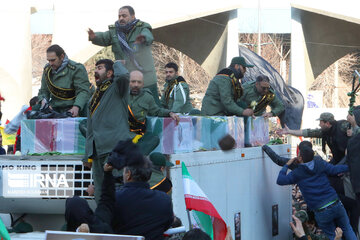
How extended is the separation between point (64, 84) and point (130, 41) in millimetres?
980

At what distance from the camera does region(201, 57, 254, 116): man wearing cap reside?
1036 centimetres

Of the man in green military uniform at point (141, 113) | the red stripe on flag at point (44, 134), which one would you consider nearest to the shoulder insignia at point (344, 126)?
the man in green military uniform at point (141, 113)

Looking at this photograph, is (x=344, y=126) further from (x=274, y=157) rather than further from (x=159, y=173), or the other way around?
(x=159, y=173)

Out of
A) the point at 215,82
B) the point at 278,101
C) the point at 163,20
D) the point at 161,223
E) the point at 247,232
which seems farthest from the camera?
the point at 163,20

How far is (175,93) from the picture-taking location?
11109 mm

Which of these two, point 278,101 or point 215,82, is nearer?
point 215,82

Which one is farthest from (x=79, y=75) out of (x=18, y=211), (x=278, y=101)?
(x=278, y=101)

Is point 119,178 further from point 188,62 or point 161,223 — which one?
point 188,62

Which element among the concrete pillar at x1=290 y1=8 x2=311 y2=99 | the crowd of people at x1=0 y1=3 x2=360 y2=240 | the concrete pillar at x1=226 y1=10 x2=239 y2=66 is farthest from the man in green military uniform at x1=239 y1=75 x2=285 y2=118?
the concrete pillar at x1=290 y1=8 x2=311 y2=99

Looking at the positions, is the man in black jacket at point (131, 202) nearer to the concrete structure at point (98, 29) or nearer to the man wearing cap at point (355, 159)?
the man wearing cap at point (355, 159)

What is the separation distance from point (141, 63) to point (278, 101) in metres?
3.30

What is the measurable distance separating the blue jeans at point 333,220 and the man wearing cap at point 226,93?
1760mm

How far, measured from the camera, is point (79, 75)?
356 inches

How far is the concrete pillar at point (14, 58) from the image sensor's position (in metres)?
25.0
